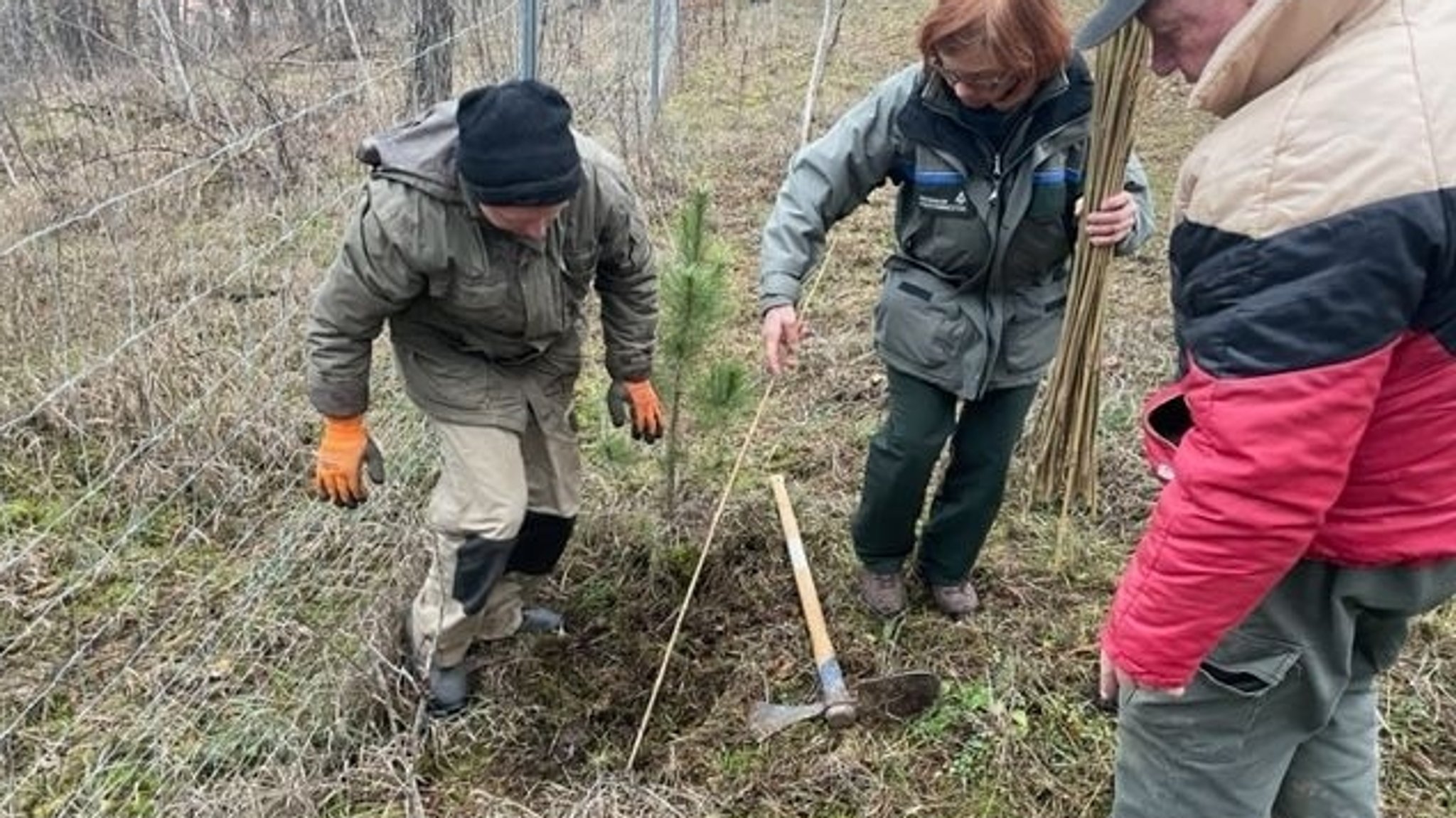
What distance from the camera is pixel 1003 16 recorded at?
2.08 metres

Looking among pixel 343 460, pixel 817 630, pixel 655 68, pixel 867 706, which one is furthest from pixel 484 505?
pixel 655 68

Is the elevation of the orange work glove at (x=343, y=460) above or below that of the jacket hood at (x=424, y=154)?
below

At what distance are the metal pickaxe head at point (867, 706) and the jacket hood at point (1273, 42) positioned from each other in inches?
65.9

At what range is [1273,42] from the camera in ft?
4.08

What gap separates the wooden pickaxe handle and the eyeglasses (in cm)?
128

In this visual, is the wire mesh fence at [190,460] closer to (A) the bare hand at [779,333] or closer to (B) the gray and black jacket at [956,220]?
(A) the bare hand at [779,333]

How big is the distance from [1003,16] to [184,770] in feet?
7.06

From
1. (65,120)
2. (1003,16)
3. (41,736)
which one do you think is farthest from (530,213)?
(65,120)

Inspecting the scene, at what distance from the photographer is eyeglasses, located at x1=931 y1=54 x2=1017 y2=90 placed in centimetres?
216

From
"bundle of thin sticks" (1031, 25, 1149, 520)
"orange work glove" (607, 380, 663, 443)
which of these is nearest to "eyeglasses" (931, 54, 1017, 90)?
"bundle of thin sticks" (1031, 25, 1149, 520)

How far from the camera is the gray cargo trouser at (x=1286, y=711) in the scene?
1491mm

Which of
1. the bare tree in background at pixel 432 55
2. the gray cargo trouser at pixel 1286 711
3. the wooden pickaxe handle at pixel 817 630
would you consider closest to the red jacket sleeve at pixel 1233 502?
the gray cargo trouser at pixel 1286 711

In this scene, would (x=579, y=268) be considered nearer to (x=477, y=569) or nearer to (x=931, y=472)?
(x=477, y=569)

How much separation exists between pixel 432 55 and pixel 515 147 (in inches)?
92.9
